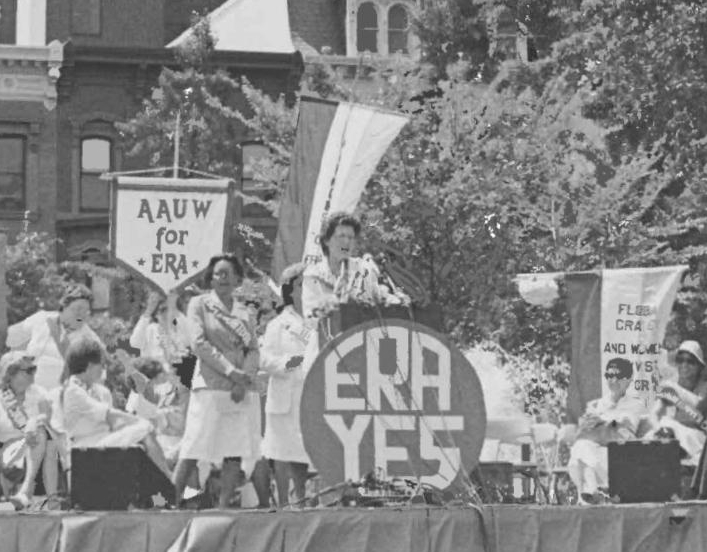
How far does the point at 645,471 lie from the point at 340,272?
2.34 meters

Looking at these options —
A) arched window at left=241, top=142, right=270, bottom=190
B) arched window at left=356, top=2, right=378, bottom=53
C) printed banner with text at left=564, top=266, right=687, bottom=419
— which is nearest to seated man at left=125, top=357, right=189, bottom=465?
printed banner with text at left=564, top=266, right=687, bottom=419

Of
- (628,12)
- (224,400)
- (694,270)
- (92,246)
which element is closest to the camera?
(224,400)

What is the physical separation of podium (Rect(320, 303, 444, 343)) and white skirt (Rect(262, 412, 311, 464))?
3.84 ft

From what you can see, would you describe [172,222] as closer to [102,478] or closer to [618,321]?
[618,321]

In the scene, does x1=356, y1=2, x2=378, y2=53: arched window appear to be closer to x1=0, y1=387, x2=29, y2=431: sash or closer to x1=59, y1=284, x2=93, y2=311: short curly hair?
x1=59, y1=284, x2=93, y2=311: short curly hair

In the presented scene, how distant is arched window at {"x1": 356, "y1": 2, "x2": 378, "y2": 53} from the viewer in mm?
44938

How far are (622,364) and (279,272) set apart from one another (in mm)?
2616

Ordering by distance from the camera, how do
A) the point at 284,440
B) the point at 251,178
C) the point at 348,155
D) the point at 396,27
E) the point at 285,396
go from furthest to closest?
the point at 396,27, the point at 251,178, the point at 348,155, the point at 285,396, the point at 284,440

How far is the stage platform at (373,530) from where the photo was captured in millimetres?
11211

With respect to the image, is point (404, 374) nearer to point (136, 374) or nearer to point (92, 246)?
point (136, 374)

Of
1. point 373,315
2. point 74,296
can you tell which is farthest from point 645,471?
point 74,296

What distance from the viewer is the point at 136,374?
15.4 meters

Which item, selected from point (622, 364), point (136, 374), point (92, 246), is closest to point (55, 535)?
point (136, 374)

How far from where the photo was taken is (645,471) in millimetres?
11820
